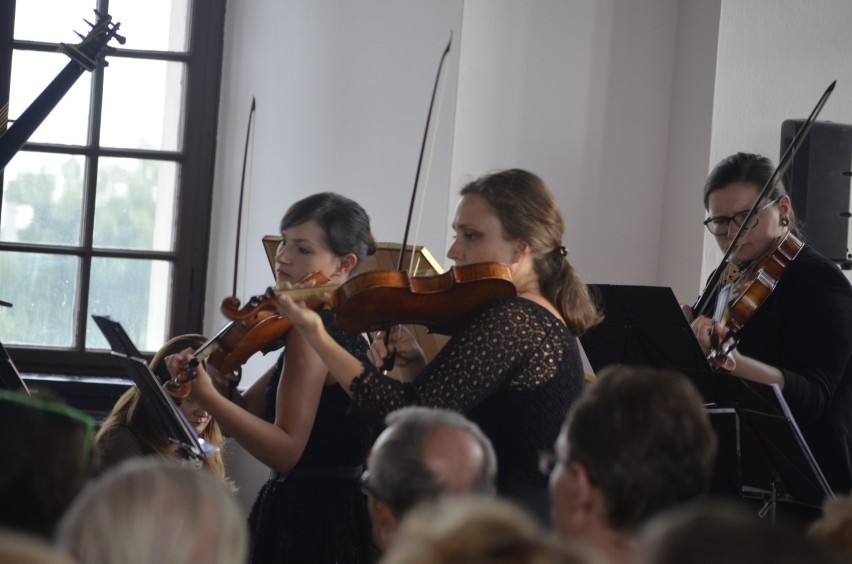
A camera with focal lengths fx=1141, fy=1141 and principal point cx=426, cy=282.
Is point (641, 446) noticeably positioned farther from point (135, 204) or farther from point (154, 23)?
point (154, 23)

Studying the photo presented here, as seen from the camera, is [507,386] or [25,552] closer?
[25,552]

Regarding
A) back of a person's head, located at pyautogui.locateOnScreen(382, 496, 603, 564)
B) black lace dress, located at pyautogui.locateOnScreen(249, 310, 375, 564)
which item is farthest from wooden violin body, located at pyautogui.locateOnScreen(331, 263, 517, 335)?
back of a person's head, located at pyautogui.locateOnScreen(382, 496, 603, 564)

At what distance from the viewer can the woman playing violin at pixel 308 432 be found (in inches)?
95.2

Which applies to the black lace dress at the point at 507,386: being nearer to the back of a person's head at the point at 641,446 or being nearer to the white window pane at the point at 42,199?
the back of a person's head at the point at 641,446

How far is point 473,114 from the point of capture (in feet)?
14.4

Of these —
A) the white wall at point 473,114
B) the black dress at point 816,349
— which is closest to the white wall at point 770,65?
the white wall at point 473,114

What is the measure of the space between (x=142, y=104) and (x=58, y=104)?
311 mm

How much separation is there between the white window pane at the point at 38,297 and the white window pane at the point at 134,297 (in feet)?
0.27

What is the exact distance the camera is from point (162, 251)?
442cm

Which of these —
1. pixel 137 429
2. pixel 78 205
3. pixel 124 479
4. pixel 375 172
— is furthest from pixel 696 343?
pixel 78 205

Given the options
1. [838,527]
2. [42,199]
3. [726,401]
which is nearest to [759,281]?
[726,401]

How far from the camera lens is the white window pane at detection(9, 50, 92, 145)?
170 inches

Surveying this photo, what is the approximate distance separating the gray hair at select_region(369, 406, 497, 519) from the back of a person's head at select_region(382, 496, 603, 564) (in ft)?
2.01

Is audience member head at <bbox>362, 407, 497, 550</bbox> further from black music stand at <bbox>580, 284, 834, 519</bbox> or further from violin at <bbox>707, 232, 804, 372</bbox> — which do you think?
violin at <bbox>707, 232, 804, 372</bbox>
